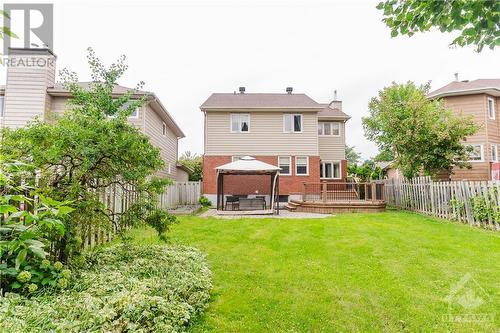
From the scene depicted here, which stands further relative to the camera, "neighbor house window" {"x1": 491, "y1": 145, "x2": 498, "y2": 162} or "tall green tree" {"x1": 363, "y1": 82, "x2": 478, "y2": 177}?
"neighbor house window" {"x1": 491, "y1": 145, "x2": 498, "y2": 162}

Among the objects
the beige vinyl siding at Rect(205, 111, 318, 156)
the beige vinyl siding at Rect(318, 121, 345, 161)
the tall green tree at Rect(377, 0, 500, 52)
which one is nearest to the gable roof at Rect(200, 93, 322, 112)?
the beige vinyl siding at Rect(205, 111, 318, 156)

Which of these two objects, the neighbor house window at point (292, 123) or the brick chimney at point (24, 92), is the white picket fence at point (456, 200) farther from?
the brick chimney at point (24, 92)

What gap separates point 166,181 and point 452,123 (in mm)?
15931

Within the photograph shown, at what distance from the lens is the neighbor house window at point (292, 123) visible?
1911 centimetres

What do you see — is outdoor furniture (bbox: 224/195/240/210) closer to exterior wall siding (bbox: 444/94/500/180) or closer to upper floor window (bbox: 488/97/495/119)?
exterior wall siding (bbox: 444/94/500/180)

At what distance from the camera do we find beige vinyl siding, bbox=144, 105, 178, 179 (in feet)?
52.4

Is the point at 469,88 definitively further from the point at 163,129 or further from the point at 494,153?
the point at 163,129

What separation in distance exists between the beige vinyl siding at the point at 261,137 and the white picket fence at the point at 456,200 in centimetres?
661

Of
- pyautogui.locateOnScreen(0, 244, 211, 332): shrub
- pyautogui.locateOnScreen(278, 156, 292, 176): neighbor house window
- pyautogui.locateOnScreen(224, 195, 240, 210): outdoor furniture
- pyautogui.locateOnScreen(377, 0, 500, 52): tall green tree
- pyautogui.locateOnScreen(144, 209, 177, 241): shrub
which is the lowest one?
pyautogui.locateOnScreen(0, 244, 211, 332): shrub

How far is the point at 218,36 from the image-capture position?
13.1 m

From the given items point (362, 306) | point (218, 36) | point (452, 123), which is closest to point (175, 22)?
point (218, 36)

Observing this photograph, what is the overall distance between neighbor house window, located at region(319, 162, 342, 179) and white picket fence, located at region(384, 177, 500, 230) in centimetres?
544

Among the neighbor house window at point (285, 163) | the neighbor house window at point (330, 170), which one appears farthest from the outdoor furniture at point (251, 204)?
the neighbor house window at point (330, 170)

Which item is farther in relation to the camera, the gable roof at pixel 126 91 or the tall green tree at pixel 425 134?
the gable roof at pixel 126 91
